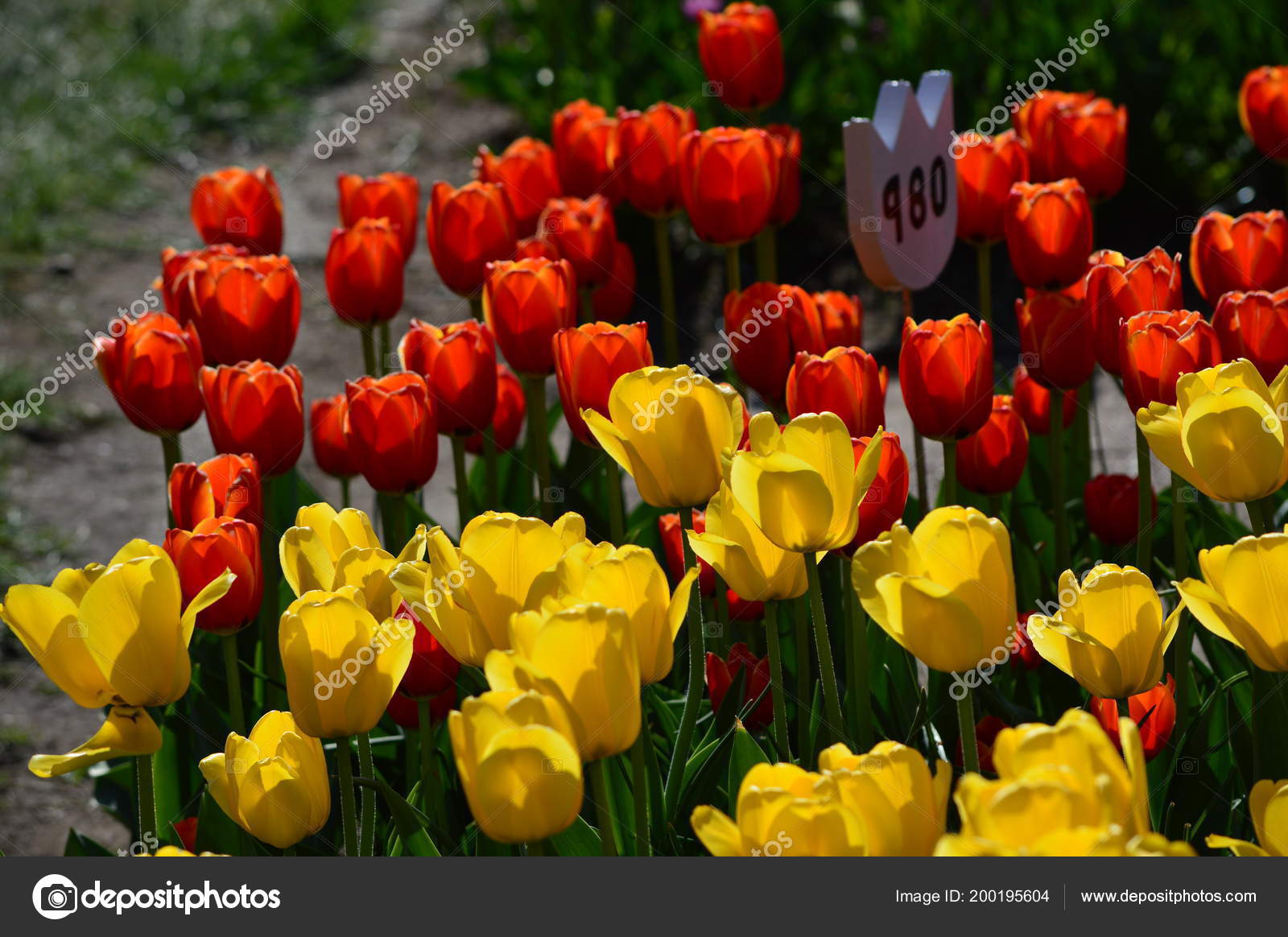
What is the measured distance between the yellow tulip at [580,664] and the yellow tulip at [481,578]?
129 mm

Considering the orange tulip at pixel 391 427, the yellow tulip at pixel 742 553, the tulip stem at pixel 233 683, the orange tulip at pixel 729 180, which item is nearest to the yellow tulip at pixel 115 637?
the tulip stem at pixel 233 683

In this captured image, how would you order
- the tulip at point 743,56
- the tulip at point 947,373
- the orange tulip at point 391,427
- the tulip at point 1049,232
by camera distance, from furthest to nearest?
1. the tulip at point 743,56
2. the tulip at point 1049,232
3. the orange tulip at point 391,427
4. the tulip at point 947,373

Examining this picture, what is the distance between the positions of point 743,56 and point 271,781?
1897mm

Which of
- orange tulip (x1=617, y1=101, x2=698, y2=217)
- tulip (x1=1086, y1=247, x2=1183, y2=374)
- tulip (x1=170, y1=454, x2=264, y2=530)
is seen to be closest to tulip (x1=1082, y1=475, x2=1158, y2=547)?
tulip (x1=1086, y1=247, x2=1183, y2=374)

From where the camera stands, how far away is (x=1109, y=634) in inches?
50.1

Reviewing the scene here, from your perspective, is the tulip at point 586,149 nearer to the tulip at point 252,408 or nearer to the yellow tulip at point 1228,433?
the tulip at point 252,408

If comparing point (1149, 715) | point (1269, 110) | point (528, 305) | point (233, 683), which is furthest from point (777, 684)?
point (1269, 110)

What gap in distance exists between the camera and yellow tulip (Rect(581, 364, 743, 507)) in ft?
4.55

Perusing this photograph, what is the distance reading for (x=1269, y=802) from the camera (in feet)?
3.51

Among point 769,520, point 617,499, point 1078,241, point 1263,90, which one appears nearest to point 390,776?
point 617,499

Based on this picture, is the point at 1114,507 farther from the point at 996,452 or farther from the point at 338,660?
the point at 338,660

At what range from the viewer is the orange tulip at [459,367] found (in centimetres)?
195
